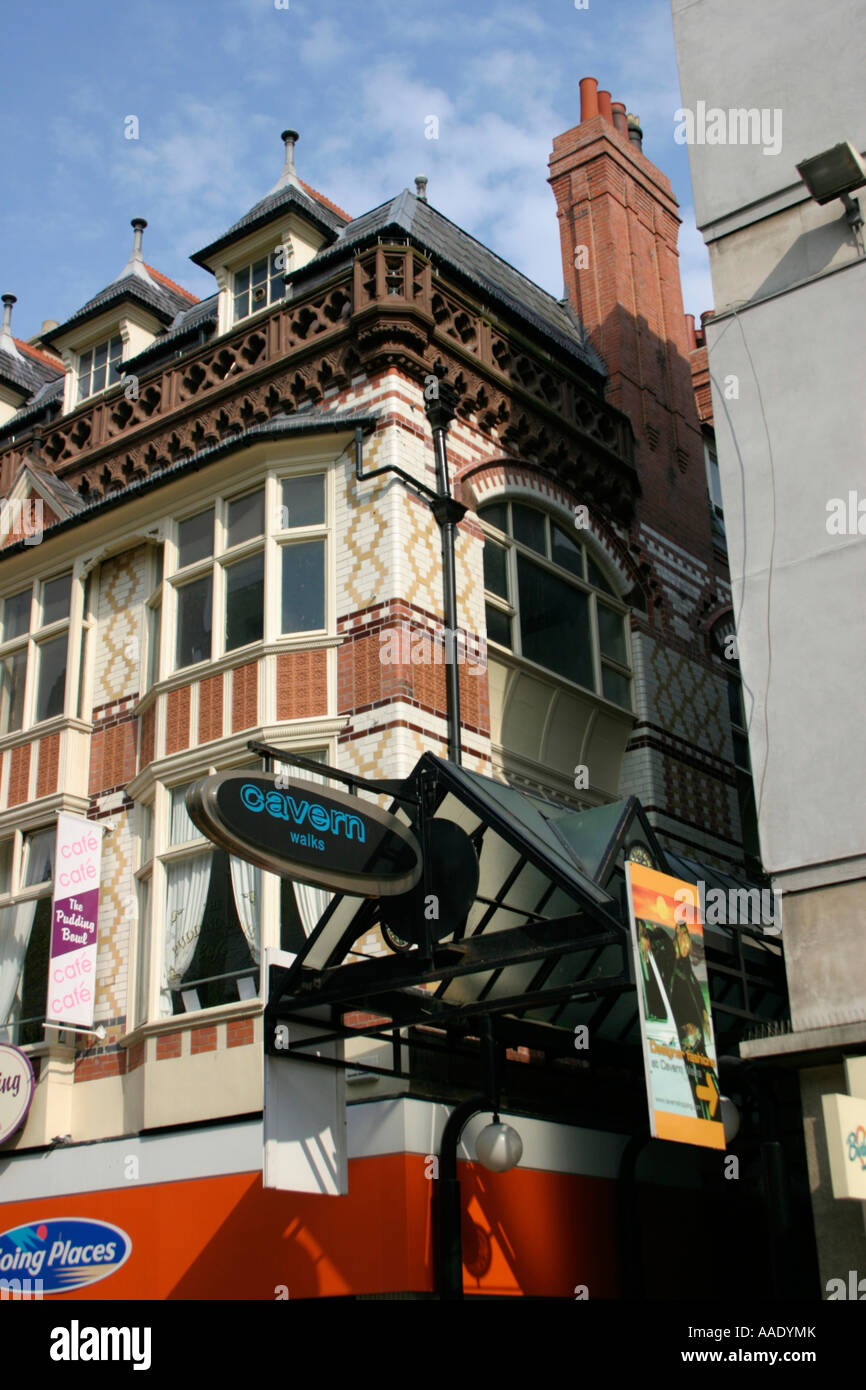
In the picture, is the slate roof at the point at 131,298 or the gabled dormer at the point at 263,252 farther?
the slate roof at the point at 131,298

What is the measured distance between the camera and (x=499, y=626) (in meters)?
16.6

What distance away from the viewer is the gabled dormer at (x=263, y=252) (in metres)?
18.8

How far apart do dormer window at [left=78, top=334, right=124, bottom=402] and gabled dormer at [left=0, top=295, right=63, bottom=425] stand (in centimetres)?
266

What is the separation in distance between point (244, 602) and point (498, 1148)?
22.5 feet

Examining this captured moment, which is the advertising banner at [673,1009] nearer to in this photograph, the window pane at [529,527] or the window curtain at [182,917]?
the window curtain at [182,917]

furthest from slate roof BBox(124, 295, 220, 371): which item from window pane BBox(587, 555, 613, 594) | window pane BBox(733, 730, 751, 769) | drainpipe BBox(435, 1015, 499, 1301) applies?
drainpipe BBox(435, 1015, 499, 1301)

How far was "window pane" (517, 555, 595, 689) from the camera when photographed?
17125 millimetres

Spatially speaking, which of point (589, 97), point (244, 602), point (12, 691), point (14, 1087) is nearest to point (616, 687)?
point (244, 602)

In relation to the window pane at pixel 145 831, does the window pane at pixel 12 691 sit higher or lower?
higher

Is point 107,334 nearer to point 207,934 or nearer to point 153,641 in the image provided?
point 153,641

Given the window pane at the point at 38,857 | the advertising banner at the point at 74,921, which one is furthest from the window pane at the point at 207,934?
the window pane at the point at 38,857

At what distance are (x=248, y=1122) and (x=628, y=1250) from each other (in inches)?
151

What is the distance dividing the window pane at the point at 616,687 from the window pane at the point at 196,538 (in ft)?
16.5
